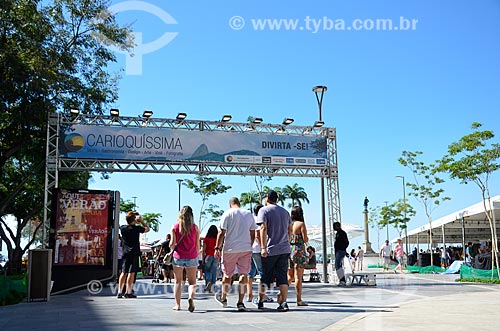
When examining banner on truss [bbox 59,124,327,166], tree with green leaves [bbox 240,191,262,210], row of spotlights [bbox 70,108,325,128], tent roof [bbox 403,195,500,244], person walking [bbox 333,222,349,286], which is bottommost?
person walking [bbox 333,222,349,286]

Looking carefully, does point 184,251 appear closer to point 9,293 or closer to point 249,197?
point 9,293

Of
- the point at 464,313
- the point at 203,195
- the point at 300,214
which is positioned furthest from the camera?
the point at 203,195

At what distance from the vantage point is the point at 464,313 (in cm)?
750

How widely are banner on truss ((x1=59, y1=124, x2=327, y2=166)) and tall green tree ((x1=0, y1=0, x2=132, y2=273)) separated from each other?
1330 millimetres

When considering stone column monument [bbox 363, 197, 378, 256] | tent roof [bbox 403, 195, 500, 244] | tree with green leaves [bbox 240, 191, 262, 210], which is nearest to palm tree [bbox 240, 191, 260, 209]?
tree with green leaves [bbox 240, 191, 262, 210]

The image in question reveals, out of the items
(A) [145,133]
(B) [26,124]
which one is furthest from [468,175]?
(B) [26,124]

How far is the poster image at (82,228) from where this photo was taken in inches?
504

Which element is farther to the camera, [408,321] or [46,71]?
[46,71]

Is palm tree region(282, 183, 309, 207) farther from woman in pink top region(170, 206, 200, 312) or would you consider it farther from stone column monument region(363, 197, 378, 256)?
woman in pink top region(170, 206, 200, 312)

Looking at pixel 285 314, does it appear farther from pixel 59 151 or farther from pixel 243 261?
pixel 59 151

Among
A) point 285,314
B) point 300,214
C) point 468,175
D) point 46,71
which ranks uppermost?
point 46,71

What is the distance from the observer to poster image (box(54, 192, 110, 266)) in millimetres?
12812

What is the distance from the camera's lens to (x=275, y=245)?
26.8 ft

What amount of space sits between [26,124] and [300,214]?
431 inches
